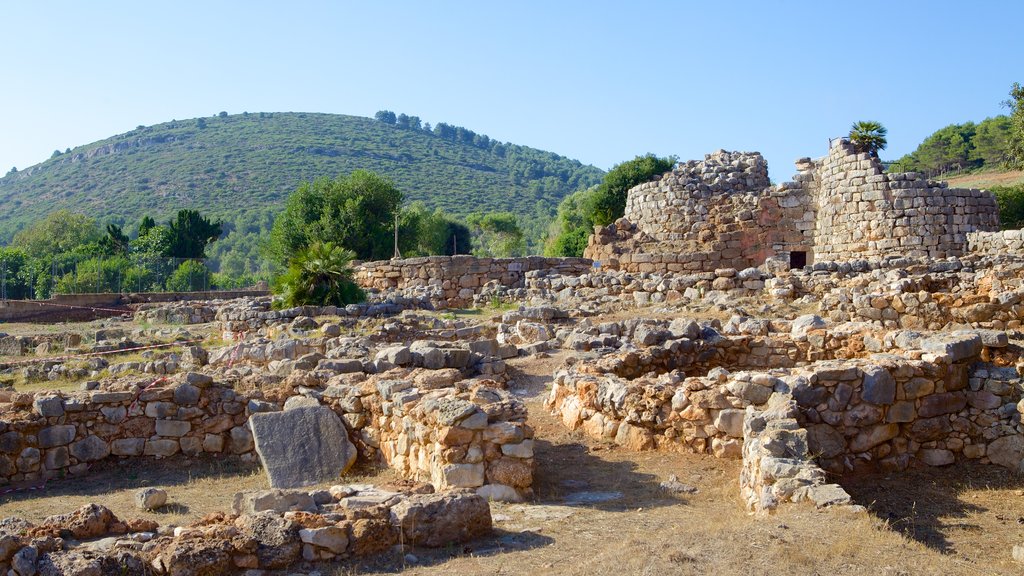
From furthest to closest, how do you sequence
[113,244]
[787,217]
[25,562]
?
1. [113,244]
2. [787,217]
3. [25,562]

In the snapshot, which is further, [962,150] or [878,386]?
[962,150]

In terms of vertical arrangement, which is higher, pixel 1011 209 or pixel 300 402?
pixel 1011 209

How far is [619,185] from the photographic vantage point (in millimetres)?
40250

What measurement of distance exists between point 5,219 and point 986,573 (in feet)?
365

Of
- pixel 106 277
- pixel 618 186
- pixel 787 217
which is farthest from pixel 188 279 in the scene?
pixel 787 217

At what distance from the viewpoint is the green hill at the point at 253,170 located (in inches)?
3679

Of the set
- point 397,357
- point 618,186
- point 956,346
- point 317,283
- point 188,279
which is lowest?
point 397,357

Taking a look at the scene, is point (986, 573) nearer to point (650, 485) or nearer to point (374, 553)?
point (650, 485)

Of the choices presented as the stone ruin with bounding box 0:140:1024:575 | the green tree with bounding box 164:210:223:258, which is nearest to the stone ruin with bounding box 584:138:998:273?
the stone ruin with bounding box 0:140:1024:575

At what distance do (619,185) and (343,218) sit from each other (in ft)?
41.1

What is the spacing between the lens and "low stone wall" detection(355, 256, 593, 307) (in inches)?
875

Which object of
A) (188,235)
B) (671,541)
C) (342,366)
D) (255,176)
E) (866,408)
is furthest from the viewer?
(255,176)

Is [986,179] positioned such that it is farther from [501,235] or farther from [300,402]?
[300,402]

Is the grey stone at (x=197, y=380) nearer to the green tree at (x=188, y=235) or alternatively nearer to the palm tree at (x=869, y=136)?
the palm tree at (x=869, y=136)
